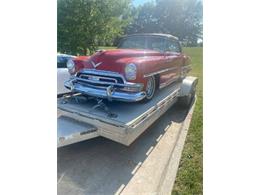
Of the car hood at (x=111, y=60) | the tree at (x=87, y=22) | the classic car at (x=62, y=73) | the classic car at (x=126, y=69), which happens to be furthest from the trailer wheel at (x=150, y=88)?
the classic car at (x=62, y=73)

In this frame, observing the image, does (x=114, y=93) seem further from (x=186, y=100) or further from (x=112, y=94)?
(x=186, y=100)

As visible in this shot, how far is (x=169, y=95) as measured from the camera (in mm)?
3182

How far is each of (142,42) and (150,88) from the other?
0.61 meters

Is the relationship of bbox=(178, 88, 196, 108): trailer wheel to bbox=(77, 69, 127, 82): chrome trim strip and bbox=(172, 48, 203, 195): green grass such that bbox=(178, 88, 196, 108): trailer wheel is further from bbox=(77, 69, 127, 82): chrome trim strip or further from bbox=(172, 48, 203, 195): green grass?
bbox=(77, 69, 127, 82): chrome trim strip

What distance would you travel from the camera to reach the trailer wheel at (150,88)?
110 inches

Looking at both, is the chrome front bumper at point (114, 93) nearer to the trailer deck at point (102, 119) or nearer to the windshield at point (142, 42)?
the trailer deck at point (102, 119)

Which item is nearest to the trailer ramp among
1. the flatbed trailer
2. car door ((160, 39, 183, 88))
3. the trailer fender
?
the flatbed trailer

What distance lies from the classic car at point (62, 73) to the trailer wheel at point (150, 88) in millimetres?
926

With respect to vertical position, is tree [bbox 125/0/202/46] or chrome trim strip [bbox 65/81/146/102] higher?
tree [bbox 125/0/202/46]

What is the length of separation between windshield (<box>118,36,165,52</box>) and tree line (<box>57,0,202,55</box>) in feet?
0.85

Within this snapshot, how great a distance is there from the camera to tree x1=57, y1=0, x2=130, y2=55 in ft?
7.44
